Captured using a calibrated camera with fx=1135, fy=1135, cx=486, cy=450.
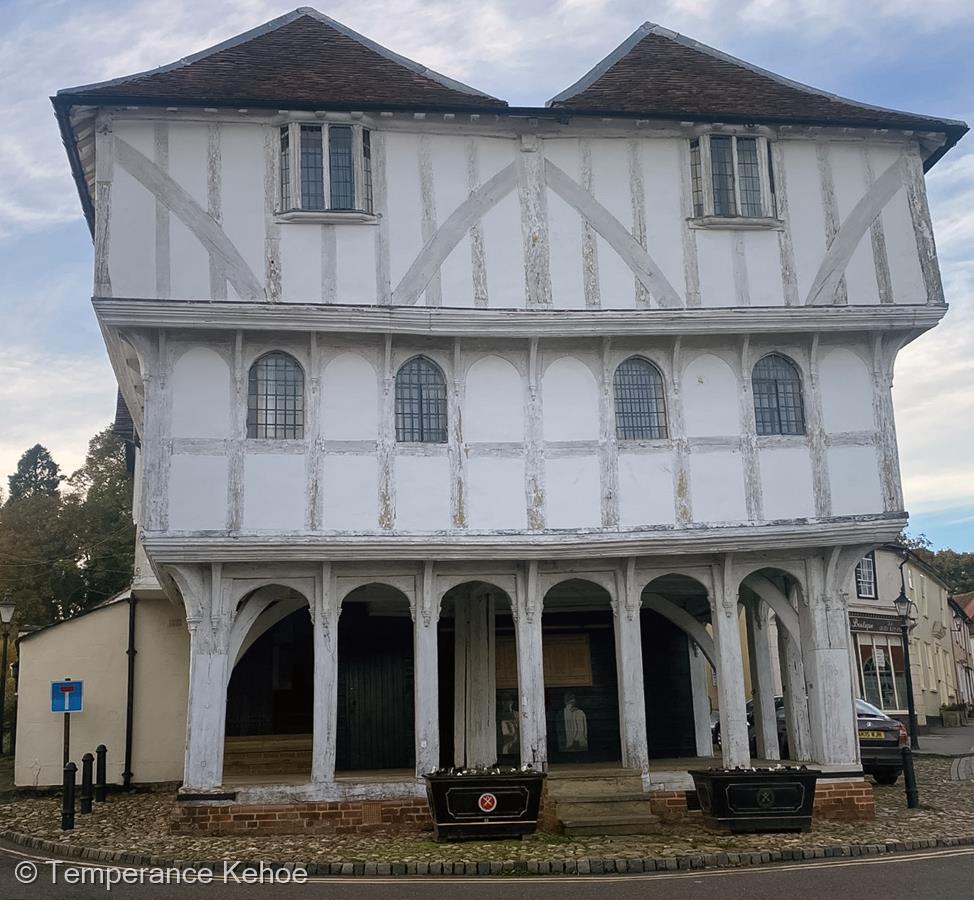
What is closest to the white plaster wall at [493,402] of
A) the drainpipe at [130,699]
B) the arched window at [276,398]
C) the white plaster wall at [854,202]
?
the arched window at [276,398]

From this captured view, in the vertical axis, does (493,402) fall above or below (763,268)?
below

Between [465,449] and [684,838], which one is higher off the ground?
[465,449]

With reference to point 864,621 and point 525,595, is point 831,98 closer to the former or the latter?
point 525,595

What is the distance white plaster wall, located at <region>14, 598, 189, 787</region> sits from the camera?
2203 cm

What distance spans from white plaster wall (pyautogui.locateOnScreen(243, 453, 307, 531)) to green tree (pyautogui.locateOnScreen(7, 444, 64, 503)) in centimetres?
4799

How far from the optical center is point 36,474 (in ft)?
203

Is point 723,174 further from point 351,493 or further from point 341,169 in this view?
point 351,493

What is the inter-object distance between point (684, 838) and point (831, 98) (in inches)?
473

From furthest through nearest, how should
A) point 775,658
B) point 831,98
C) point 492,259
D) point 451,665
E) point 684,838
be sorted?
point 775,658, point 451,665, point 831,98, point 492,259, point 684,838

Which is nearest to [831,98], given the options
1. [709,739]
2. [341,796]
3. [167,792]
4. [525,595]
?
[525,595]

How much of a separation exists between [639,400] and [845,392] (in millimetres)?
3274

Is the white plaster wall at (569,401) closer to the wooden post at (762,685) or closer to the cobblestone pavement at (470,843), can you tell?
the wooden post at (762,685)

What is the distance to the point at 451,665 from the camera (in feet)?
69.4

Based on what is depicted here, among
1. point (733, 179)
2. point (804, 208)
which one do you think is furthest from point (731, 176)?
point (804, 208)
